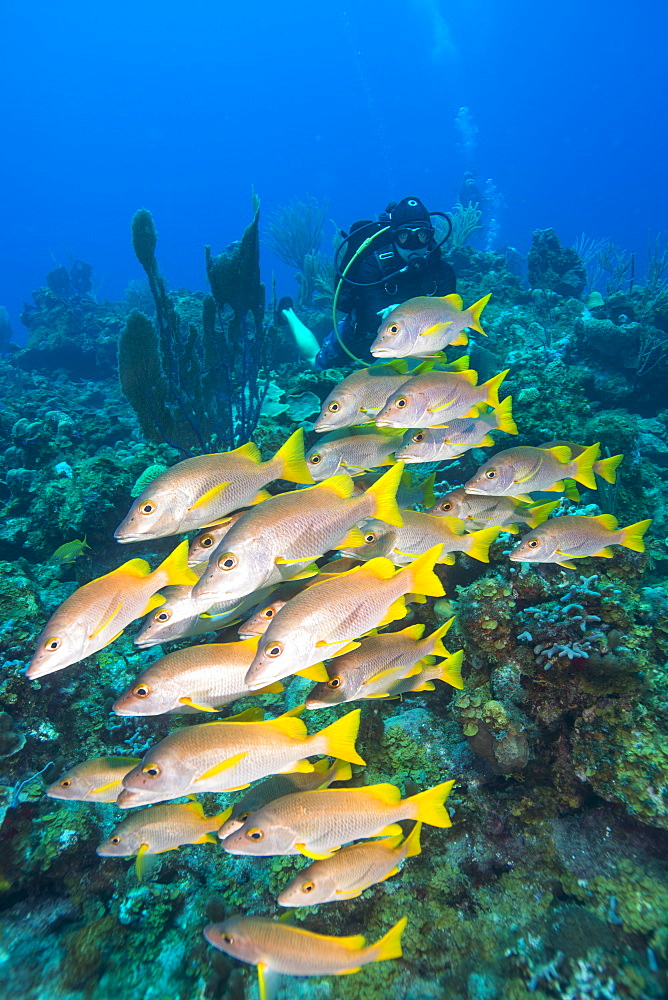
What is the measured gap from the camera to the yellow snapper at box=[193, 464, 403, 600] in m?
2.17

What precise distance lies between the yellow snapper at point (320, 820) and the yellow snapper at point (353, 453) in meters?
1.97

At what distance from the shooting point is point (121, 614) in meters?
2.26

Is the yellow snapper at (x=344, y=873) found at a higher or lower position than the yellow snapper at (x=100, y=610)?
lower

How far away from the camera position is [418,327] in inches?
130

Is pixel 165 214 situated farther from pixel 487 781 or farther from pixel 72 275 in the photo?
pixel 487 781

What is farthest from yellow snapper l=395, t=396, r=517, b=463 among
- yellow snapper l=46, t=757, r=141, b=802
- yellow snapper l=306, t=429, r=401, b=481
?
yellow snapper l=46, t=757, r=141, b=802

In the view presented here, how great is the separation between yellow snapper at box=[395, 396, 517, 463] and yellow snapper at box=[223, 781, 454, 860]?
192 centimetres

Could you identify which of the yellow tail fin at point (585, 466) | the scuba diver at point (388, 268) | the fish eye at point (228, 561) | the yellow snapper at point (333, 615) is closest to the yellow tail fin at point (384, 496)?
the yellow snapper at point (333, 615)

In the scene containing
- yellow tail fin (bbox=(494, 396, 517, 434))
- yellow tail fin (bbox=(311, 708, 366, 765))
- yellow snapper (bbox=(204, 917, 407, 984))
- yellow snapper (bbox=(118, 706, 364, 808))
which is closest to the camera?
yellow snapper (bbox=(204, 917, 407, 984))

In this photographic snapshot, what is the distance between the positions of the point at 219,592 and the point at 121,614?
1.69 ft

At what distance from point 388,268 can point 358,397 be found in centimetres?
366

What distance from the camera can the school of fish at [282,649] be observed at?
207cm

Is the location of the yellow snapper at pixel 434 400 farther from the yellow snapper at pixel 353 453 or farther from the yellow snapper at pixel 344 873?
the yellow snapper at pixel 344 873

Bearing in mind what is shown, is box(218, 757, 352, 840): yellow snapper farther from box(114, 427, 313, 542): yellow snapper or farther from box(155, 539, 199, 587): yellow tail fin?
box(114, 427, 313, 542): yellow snapper
